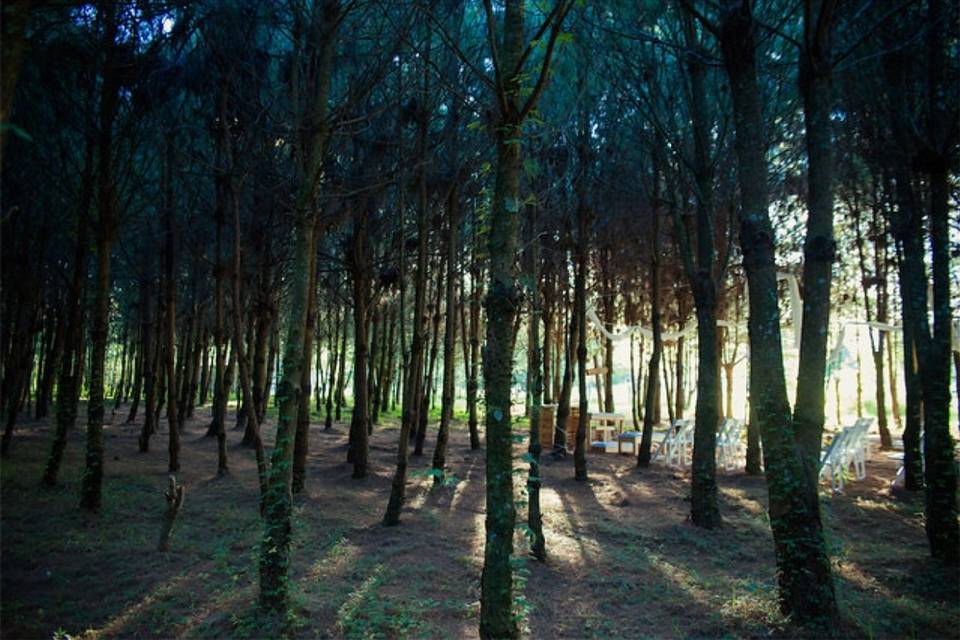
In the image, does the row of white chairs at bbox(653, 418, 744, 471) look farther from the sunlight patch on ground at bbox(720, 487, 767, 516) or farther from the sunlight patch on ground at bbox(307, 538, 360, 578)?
the sunlight patch on ground at bbox(307, 538, 360, 578)

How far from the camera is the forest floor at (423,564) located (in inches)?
189

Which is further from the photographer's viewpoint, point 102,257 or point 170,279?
point 170,279

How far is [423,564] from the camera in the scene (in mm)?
6480

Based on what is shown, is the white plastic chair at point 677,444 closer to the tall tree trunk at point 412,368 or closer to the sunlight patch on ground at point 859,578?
the sunlight patch on ground at point 859,578

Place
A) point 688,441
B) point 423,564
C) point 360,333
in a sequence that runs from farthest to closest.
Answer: point 688,441, point 360,333, point 423,564

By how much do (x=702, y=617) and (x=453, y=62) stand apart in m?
8.00

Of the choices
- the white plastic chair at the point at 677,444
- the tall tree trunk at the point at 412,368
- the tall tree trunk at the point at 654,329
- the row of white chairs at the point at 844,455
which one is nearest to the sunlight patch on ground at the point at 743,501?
the row of white chairs at the point at 844,455

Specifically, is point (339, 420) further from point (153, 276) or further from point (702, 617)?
point (702, 617)

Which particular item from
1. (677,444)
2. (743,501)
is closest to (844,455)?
(743,501)

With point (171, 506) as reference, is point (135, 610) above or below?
below

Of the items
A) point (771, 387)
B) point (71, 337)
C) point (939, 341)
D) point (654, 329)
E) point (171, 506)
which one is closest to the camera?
point (771, 387)

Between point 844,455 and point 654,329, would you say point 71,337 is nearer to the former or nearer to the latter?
point 654,329

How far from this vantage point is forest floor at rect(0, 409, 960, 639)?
481cm

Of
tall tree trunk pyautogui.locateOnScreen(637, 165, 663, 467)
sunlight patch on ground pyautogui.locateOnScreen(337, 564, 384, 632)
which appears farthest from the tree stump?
tall tree trunk pyautogui.locateOnScreen(637, 165, 663, 467)
